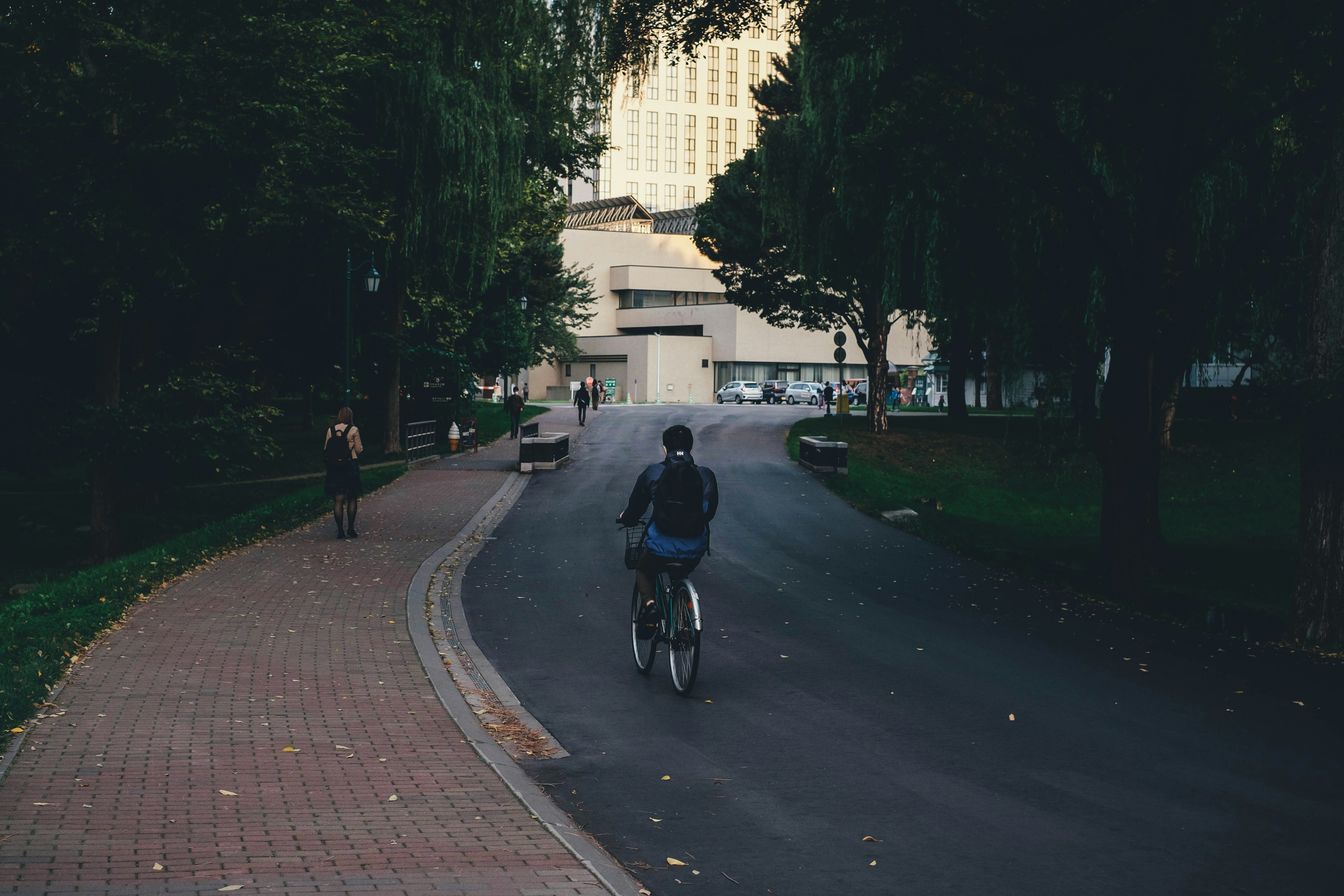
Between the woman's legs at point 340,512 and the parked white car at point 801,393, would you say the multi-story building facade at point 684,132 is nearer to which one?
the parked white car at point 801,393

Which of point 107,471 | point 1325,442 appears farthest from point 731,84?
point 1325,442

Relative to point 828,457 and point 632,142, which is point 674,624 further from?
point 632,142

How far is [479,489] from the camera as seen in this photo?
83.5 ft

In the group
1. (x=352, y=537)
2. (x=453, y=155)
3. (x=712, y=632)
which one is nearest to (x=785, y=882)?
(x=712, y=632)

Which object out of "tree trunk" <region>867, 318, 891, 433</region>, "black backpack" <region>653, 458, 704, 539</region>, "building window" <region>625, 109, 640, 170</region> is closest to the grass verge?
"black backpack" <region>653, 458, 704, 539</region>

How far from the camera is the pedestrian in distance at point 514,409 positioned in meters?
38.6

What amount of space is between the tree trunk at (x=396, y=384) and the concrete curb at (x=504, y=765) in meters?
20.6

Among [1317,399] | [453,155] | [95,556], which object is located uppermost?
[453,155]

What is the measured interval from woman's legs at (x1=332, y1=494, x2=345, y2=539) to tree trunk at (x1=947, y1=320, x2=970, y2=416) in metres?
27.0

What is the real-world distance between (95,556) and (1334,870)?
1990cm

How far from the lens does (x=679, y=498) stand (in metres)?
8.83

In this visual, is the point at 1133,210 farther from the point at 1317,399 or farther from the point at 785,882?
the point at 785,882

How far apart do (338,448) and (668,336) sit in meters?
69.2

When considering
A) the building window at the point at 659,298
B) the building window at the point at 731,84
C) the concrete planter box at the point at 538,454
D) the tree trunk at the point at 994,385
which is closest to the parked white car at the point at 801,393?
the tree trunk at the point at 994,385
